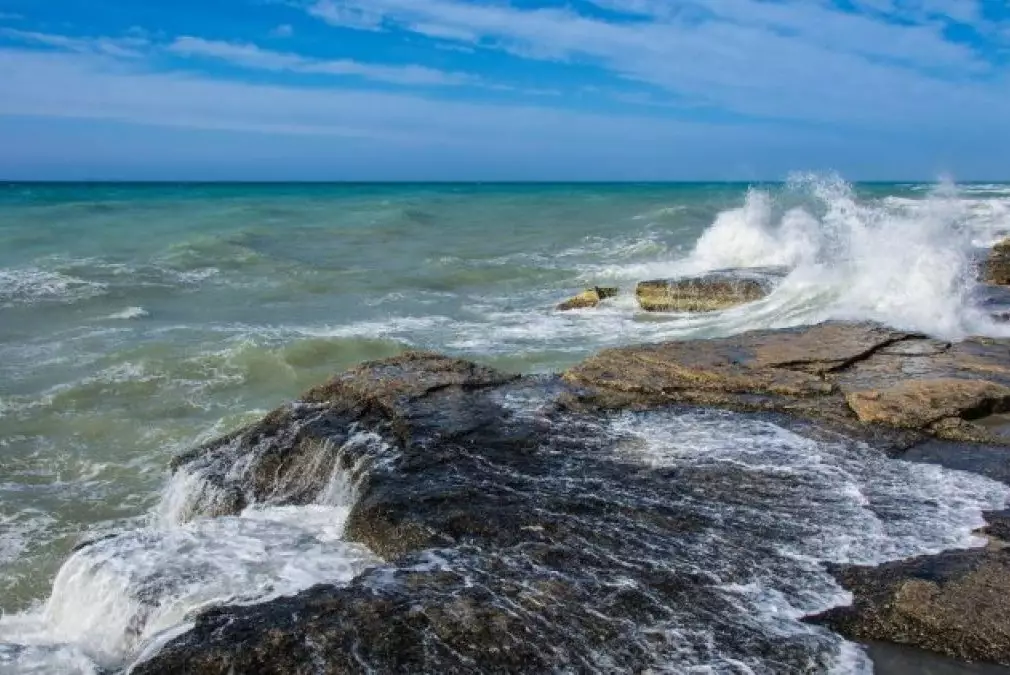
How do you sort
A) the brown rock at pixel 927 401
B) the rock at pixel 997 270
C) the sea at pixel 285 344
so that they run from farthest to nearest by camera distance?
the rock at pixel 997 270
the brown rock at pixel 927 401
the sea at pixel 285 344

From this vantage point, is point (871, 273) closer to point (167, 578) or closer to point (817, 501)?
point (817, 501)

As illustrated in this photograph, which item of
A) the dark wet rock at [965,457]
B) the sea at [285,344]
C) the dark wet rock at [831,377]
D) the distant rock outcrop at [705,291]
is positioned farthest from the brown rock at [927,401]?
the distant rock outcrop at [705,291]

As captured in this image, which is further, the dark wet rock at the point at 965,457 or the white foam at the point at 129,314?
the white foam at the point at 129,314

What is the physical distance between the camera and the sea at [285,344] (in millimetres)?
4516

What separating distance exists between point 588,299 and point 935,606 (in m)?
11.3

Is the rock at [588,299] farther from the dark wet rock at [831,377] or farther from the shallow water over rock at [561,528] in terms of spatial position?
the shallow water over rock at [561,528]

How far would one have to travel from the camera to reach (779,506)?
488 centimetres

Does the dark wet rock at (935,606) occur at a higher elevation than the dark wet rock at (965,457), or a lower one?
lower

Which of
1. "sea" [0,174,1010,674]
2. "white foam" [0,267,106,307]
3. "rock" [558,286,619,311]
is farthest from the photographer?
"white foam" [0,267,106,307]

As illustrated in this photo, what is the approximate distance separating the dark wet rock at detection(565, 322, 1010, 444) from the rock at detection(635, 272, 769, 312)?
17.8 ft

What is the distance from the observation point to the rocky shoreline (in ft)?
11.6

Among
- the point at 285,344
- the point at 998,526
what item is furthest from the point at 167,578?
the point at 285,344

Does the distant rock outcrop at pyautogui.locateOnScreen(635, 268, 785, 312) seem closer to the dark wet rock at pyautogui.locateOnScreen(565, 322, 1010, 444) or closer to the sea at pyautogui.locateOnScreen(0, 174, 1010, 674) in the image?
the sea at pyautogui.locateOnScreen(0, 174, 1010, 674)

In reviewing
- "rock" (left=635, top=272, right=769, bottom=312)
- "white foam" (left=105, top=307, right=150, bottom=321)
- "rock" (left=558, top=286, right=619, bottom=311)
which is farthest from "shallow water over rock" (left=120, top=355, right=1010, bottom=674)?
"white foam" (left=105, top=307, right=150, bottom=321)
